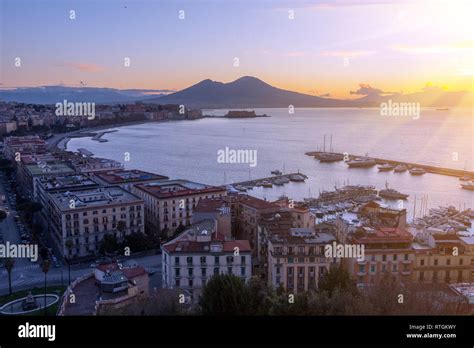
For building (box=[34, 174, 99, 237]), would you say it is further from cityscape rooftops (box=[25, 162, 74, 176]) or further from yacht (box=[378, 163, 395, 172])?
yacht (box=[378, 163, 395, 172])

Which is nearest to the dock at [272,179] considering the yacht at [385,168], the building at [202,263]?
the yacht at [385,168]

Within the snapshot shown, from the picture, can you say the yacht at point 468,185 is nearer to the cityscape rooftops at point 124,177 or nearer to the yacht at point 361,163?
the yacht at point 361,163

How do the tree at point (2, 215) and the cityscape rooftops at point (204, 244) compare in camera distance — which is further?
the tree at point (2, 215)

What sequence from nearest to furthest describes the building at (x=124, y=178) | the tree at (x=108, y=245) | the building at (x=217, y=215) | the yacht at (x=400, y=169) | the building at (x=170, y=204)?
the building at (x=217, y=215), the tree at (x=108, y=245), the building at (x=170, y=204), the building at (x=124, y=178), the yacht at (x=400, y=169)

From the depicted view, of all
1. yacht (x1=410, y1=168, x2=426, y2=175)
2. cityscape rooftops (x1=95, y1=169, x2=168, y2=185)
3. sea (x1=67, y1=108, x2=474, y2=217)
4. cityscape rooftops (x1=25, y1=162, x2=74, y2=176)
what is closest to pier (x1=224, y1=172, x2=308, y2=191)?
sea (x1=67, y1=108, x2=474, y2=217)

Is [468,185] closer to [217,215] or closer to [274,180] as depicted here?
[274,180]

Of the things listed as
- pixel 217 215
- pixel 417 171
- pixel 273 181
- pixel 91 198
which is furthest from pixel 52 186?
pixel 417 171

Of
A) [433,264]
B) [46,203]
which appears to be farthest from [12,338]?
[46,203]
